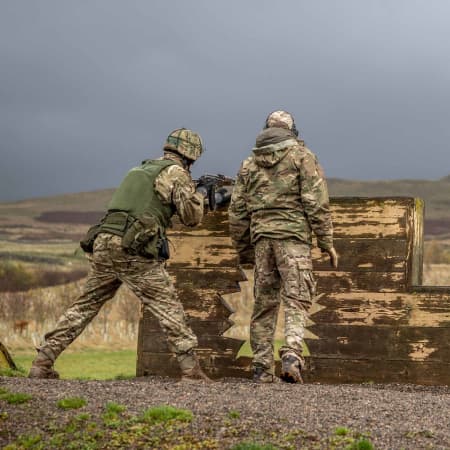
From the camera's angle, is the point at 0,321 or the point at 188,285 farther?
the point at 0,321

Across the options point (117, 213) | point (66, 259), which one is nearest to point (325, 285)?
point (117, 213)

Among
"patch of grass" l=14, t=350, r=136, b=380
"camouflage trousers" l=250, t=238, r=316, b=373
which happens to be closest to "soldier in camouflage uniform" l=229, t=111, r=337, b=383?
"camouflage trousers" l=250, t=238, r=316, b=373

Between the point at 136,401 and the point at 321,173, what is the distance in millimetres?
3061

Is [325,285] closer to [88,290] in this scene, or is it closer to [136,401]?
[88,290]

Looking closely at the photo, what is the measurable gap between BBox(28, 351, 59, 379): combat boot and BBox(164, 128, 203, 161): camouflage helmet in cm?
246

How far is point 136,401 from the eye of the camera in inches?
332

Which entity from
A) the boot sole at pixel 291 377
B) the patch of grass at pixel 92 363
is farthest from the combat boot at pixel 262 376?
the patch of grass at pixel 92 363

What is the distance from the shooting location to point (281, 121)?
10.3 m

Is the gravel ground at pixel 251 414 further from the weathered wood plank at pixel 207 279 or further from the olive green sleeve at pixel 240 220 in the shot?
the weathered wood plank at pixel 207 279

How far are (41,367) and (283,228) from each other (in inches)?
112

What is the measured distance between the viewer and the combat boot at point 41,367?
1025cm

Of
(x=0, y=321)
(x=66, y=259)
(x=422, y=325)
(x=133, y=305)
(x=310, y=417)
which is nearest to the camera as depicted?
(x=310, y=417)

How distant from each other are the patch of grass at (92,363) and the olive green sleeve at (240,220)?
9.19 meters

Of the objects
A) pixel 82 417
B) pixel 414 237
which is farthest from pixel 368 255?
pixel 82 417
